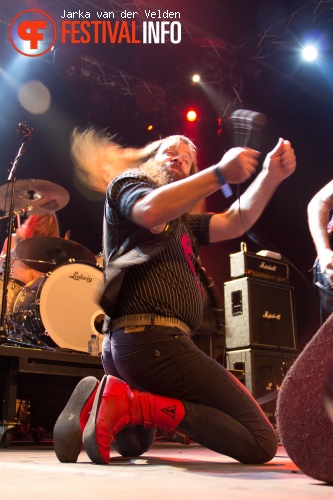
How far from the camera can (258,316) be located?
491cm

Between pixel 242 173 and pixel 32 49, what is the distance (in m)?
6.46

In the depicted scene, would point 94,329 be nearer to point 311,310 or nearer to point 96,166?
point 96,166

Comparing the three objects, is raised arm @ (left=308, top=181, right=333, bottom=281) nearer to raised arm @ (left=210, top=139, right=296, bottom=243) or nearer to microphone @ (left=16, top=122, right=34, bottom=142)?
raised arm @ (left=210, top=139, right=296, bottom=243)

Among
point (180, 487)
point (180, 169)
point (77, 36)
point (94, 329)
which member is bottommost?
point (180, 487)

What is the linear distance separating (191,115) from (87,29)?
1917 mm

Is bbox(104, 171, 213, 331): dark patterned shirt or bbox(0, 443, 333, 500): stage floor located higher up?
bbox(104, 171, 213, 331): dark patterned shirt

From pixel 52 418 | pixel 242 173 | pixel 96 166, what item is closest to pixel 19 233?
pixel 52 418

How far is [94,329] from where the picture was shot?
448 centimetres

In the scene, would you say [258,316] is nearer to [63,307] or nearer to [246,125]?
[63,307]

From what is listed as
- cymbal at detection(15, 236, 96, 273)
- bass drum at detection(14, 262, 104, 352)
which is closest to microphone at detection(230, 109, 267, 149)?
bass drum at detection(14, 262, 104, 352)

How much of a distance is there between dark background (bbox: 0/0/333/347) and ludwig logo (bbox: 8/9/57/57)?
145mm

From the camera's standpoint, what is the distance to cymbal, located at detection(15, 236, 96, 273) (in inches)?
188

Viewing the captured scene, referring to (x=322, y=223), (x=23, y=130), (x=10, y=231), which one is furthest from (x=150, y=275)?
(x=23, y=130)

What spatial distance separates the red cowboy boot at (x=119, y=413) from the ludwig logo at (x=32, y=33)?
5.98 meters
